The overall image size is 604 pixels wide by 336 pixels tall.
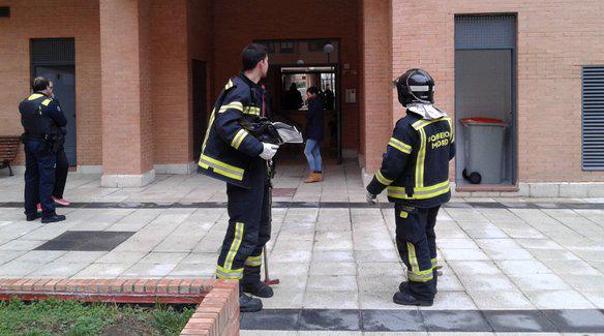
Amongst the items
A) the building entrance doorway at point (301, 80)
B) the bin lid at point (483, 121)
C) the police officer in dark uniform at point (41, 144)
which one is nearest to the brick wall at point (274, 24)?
the building entrance doorway at point (301, 80)

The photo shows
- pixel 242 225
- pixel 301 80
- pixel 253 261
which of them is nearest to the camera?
pixel 242 225

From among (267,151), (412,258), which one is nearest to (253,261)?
(267,151)

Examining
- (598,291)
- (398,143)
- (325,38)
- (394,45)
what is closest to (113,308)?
(398,143)

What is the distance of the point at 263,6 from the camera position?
676 inches

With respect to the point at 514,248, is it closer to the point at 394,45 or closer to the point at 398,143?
the point at 398,143

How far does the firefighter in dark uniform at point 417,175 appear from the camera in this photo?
5.48m

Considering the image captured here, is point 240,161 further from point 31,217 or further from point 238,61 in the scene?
point 238,61

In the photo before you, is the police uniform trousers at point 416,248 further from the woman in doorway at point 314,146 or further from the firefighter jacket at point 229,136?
the woman in doorway at point 314,146

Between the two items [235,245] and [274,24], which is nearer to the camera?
[235,245]

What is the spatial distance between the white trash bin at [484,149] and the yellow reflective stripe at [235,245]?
7021 millimetres

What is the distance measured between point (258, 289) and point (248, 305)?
355mm

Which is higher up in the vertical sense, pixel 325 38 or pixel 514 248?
pixel 325 38

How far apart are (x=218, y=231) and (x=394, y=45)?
176 inches

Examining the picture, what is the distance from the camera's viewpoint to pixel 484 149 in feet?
37.6
